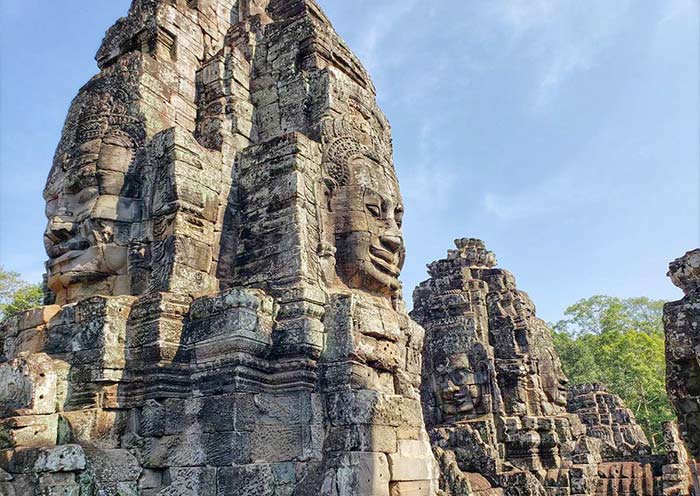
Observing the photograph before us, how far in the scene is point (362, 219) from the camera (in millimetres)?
6172

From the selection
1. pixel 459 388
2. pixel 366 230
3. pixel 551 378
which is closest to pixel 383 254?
pixel 366 230

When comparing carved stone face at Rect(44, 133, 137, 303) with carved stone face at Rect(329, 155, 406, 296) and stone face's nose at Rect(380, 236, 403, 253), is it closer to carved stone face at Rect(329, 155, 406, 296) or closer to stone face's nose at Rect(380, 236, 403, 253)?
carved stone face at Rect(329, 155, 406, 296)

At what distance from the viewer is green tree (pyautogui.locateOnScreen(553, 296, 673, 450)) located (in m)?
31.6

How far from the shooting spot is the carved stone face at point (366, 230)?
6.08 m

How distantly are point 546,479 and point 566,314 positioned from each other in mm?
30771

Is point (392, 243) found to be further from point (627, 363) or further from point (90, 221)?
point (627, 363)

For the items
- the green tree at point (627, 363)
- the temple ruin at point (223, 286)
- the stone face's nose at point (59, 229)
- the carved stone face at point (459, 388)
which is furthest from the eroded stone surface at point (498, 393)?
the green tree at point (627, 363)

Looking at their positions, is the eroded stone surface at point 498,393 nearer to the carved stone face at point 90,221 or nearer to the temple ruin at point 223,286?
the temple ruin at point 223,286

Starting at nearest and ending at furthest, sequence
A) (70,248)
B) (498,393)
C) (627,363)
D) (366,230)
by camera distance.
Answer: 1. (70,248)
2. (366,230)
3. (498,393)
4. (627,363)

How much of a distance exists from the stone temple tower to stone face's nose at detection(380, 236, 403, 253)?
0.02 meters

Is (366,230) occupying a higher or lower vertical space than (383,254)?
higher

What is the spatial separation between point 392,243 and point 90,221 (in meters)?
3.05

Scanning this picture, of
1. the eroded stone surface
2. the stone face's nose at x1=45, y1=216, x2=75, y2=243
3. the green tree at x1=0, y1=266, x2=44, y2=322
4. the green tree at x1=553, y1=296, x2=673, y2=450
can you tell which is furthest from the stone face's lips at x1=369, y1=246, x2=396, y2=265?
the green tree at x1=553, y1=296, x2=673, y2=450

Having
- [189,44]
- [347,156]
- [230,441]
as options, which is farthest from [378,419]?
[189,44]
